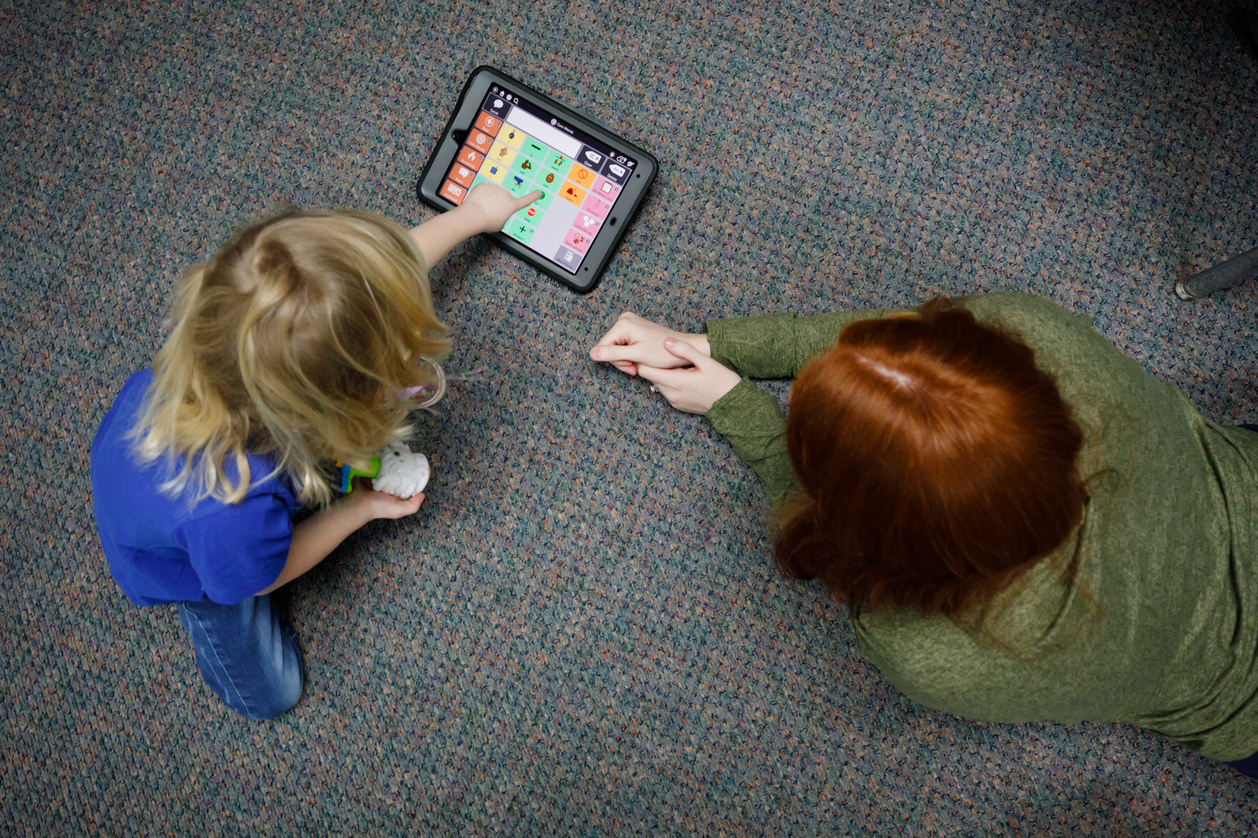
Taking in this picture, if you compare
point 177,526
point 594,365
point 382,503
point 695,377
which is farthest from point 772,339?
point 177,526

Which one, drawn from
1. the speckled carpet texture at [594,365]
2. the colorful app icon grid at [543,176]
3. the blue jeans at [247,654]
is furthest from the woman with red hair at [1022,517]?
the blue jeans at [247,654]

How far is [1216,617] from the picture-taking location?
664 mm

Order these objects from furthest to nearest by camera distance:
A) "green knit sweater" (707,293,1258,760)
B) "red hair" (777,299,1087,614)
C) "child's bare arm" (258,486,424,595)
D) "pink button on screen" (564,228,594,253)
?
"pink button on screen" (564,228,594,253) < "child's bare arm" (258,486,424,595) < "green knit sweater" (707,293,1258,760) < "red hair" (777,299,1087,614)

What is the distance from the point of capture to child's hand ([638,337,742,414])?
827 mm

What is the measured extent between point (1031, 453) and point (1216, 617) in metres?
0.33

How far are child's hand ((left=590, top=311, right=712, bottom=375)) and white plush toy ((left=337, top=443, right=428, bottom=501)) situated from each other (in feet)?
0.74

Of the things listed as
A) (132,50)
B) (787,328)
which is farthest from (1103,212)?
(132,50)

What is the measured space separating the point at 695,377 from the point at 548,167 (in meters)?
0.30

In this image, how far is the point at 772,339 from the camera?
84 centimetres

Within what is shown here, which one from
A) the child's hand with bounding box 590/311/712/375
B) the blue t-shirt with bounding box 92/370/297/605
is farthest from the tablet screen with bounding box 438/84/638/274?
the blue t-shirt with bounding box 92/370/297/605

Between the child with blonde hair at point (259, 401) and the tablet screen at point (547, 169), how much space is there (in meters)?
0.16

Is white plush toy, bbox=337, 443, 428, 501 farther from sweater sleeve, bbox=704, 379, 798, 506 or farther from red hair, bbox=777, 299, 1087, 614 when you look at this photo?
red hair, bbox=777, 299, 1087, 614

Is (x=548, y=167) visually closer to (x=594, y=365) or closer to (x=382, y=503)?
(x=594, y=365)

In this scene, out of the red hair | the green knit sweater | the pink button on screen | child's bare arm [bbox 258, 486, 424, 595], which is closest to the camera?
the red hair
